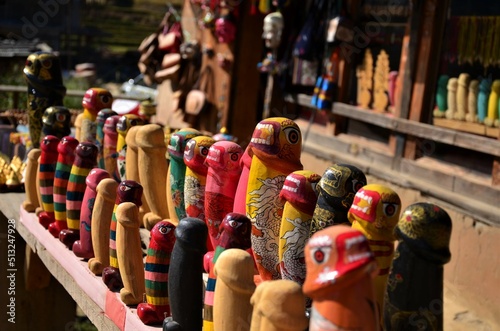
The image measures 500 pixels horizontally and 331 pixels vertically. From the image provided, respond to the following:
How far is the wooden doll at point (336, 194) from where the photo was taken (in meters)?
Answer: 1.52

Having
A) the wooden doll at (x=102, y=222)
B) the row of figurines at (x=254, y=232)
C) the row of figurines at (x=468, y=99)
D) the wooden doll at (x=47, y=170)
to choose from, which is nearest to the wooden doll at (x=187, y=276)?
the row of figurines at (x=254, y=232)

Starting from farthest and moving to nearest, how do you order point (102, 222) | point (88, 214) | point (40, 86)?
point (40, 86)
point (88, 214)
point (102, 222)

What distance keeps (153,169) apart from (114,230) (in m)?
0.34

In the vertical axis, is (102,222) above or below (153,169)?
below

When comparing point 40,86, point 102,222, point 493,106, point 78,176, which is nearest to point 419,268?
point 102,222

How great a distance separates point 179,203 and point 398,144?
9.29ft

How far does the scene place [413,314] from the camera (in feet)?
4.42

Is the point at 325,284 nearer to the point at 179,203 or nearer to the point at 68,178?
the point at 179,203

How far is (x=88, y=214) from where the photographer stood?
2129 mm

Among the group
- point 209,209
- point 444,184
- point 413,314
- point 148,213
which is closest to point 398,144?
point 444,184

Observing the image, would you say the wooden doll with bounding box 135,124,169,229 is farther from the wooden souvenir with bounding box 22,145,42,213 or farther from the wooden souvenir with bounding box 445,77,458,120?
the wooden souvenir with bounding box 445,77,458,120

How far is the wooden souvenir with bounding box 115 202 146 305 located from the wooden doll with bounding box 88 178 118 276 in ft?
0.58

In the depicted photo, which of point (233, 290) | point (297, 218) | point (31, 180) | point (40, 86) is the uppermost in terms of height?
point (40, 86)

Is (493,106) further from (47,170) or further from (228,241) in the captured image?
(228,241)
